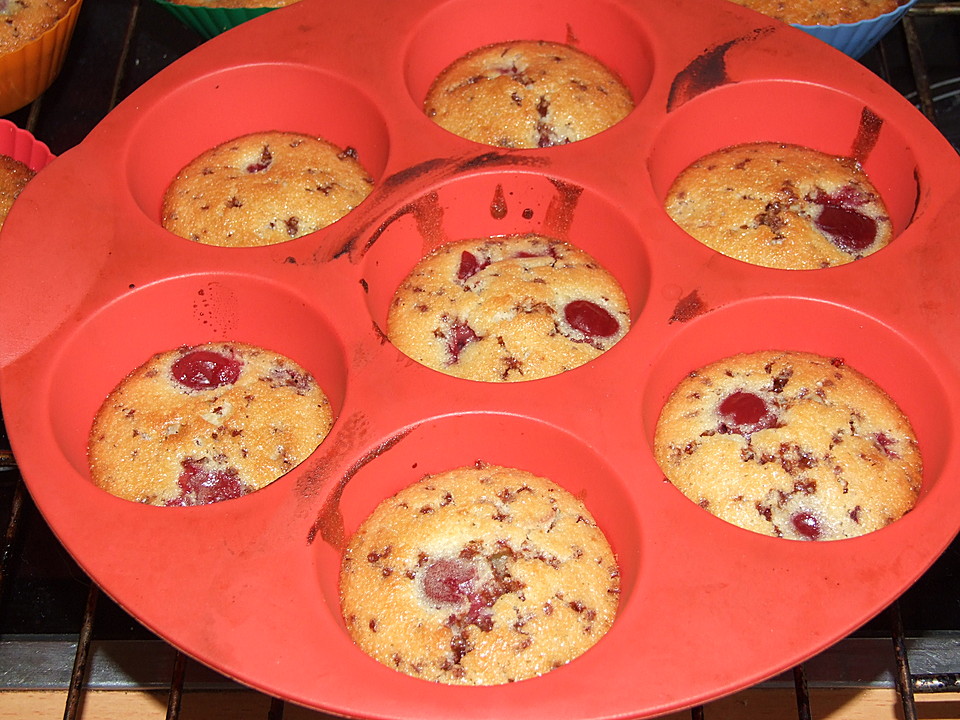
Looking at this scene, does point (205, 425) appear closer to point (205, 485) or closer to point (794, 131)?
point (205, 485)

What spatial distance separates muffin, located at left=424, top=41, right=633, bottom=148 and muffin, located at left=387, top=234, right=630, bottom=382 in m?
0.35

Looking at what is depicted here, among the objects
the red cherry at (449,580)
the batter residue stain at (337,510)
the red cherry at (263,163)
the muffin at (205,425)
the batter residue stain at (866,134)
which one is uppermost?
the batter residue stain at (866,134)

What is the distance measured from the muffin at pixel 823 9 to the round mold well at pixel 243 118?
1250 millimetres

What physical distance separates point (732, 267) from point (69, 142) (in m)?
2.21

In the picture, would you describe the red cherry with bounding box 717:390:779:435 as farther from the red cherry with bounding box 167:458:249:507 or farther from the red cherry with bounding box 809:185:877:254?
the red cherry with bounding box 167:458:249:507

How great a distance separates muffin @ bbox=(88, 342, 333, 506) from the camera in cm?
206

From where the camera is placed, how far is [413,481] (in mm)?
2059

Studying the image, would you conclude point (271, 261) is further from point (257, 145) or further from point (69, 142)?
point (69, 142)

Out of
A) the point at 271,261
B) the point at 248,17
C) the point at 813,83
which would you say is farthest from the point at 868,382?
the point at 248,17

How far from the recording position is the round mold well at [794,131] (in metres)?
2.39

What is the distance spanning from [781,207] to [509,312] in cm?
71

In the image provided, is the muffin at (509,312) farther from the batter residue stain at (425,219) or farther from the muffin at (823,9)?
the muffin at (823,9)

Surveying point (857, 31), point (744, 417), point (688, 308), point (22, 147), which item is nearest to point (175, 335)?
point (22, 147)

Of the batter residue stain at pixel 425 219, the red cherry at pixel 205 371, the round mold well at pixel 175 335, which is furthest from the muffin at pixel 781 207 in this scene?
the red cherry at pixel 205 371
